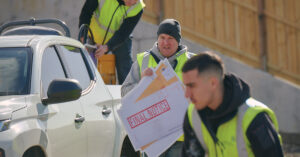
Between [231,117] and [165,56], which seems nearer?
[231,117]

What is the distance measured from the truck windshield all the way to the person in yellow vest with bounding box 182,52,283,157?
162cm

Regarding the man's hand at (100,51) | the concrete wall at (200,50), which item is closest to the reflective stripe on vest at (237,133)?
the man's hand at (100,51)

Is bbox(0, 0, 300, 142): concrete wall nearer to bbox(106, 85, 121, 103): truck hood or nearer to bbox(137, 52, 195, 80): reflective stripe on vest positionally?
bbox(106, 85, 121, 103): truck hood

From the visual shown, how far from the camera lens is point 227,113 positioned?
4.06 m

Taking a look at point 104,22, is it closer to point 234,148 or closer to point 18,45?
point 18,45

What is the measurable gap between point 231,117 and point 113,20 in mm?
4282

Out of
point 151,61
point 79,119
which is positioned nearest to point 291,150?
point 151,61

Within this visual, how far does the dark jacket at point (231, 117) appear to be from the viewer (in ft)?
12.8

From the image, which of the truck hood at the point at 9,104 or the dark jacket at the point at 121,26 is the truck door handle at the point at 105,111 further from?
the dark jacket at the point at 121,26

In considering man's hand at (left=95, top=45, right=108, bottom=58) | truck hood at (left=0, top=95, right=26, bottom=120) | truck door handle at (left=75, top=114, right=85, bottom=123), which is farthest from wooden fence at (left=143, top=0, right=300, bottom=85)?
truck hood at (left=0, top=95, right=26, bottom=120)

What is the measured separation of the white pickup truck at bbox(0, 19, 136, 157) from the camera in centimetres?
491

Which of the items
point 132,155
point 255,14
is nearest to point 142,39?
point 255,14

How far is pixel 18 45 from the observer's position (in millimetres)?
5730

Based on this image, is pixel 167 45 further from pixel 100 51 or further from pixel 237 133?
pixel 237 133
